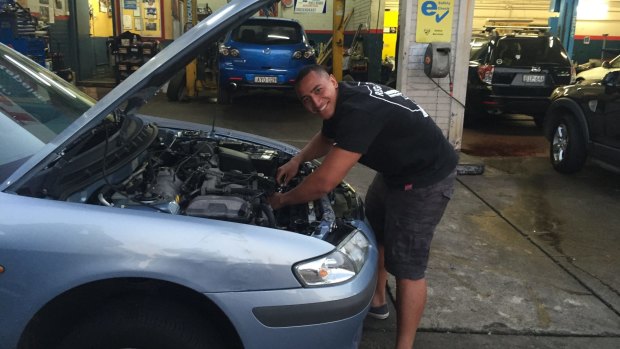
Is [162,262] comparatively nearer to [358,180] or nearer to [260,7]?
[260,7]

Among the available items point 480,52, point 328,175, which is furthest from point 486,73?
point 328,175

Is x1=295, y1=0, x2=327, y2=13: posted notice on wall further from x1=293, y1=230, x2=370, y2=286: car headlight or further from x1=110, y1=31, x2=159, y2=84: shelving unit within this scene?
x1=293, y1=230, x2=370, y2=286: car headlight

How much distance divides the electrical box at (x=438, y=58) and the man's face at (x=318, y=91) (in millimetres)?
4365

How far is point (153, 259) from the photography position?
2000mm

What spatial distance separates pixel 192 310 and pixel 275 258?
0.40m

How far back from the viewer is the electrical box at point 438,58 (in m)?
6.76

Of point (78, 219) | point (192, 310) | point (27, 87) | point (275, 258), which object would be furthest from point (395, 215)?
point (27, 87)

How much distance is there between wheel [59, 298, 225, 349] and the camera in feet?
6.81

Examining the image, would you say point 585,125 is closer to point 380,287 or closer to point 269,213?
point 380,287

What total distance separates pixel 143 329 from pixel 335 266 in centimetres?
74

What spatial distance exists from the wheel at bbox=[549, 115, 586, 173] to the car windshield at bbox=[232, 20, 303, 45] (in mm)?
4997

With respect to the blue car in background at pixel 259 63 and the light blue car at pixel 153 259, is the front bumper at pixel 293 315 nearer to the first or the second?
the light blue car at pixel 153 259

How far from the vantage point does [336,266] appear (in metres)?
2.21

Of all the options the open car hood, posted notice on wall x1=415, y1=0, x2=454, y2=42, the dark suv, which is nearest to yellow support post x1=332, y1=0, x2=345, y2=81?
the dark suv
